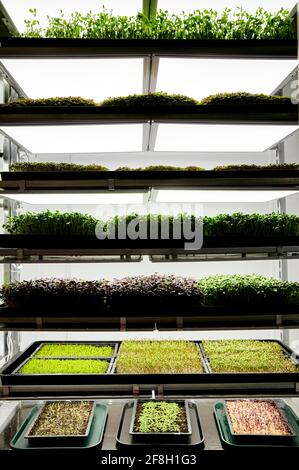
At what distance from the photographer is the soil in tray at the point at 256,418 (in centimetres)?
259

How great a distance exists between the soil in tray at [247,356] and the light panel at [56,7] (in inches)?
94.9

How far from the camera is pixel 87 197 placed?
290cm

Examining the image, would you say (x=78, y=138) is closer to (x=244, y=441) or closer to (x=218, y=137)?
(x=218, y=137)

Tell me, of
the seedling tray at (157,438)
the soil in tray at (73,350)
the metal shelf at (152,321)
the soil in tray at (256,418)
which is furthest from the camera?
the soil in tray at (73,350)

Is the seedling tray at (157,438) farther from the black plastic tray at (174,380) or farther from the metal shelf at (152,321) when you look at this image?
the metal shelf at (152,321)

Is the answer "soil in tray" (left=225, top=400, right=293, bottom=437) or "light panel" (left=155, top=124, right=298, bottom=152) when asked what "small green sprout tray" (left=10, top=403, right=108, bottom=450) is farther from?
"light panel" (left=155, top=124, right=298, bottom=152)

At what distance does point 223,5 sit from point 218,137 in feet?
2.77

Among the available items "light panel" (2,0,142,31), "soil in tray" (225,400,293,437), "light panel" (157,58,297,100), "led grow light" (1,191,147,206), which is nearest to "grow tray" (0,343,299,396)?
"soil in tray" (225,400,293,437)

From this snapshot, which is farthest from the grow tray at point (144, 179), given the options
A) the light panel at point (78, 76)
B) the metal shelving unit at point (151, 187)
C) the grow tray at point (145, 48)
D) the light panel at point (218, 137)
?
the grow tray at point (145, 48)

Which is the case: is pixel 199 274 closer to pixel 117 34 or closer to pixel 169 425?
pixel 169 425

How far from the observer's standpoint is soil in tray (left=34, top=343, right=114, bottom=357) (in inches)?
124

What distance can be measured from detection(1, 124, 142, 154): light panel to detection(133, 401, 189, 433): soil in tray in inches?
72.0

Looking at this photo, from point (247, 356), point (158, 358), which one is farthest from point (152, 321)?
point (247, 356)
